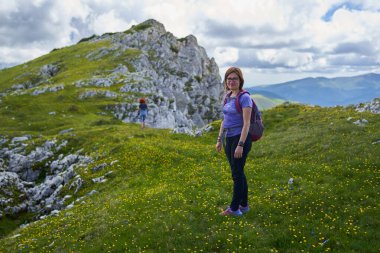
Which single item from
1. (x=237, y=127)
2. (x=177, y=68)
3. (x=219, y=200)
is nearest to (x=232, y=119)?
(x=237, y=127)

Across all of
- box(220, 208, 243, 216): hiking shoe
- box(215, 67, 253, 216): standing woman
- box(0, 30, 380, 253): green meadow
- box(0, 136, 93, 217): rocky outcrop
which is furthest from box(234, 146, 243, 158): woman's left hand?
box(0, 136, 93, 217): rocky outcrop

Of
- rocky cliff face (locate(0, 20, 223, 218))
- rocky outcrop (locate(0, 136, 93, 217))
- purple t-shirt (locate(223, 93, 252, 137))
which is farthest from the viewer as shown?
rocky cliff face (locate(0, 20, 223, 218))

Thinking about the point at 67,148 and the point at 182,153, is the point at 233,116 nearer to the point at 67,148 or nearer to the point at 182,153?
the point at 182,153

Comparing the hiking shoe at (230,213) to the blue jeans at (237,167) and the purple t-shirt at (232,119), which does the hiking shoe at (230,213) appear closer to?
the blue jeans at (237,167)

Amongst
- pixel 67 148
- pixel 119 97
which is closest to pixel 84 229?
pixel 67 148

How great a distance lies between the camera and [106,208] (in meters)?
18.1

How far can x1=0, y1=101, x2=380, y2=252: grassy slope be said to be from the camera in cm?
1192

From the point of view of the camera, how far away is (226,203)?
52.1ft

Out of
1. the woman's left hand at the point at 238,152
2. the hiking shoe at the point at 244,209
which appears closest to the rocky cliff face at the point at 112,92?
the hiking shoe at the point at 244,209

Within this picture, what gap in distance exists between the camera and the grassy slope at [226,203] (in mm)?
11922

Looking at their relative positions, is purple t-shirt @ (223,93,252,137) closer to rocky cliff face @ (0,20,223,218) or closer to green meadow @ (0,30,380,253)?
green meadow @ (0,30,380,253)

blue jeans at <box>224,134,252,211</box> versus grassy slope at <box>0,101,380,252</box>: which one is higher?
blue jeans at <box>224,134,252,211</box>

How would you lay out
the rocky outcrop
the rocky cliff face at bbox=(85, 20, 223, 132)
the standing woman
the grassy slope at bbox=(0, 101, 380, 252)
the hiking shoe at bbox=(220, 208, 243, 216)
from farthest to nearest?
1. the rocky cliff face at bbox=(85, 20, 223, 132)
2. the rocky outcrop
3. the hiking shoe at bbox=(220, 208, 243, 216)
4. the standing woman
5. the grassy slope at bbox=(0, 101, 380, 252)

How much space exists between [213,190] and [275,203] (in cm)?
421
